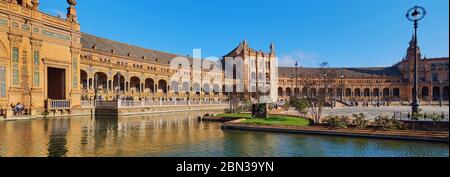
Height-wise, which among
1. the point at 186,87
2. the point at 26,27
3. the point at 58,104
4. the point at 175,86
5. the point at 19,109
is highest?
the point at 26,27

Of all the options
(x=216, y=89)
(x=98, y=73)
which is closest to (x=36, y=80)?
(x=98, y=73)

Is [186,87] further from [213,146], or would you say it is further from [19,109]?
[213,146]

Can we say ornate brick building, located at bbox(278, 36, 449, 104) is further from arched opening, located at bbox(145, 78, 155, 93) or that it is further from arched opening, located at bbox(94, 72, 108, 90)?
arched opening, located at bbox(94, 72, 108, 90)

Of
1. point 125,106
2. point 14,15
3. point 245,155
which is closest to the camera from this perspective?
point 245,155

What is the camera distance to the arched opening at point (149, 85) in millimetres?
53125

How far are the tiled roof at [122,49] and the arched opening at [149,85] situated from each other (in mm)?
Result: 5972

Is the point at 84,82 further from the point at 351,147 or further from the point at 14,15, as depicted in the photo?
the point at 351,147

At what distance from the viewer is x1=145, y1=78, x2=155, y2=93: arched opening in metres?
53.1

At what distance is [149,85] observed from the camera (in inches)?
2128

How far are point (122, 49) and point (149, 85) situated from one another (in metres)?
9.03
